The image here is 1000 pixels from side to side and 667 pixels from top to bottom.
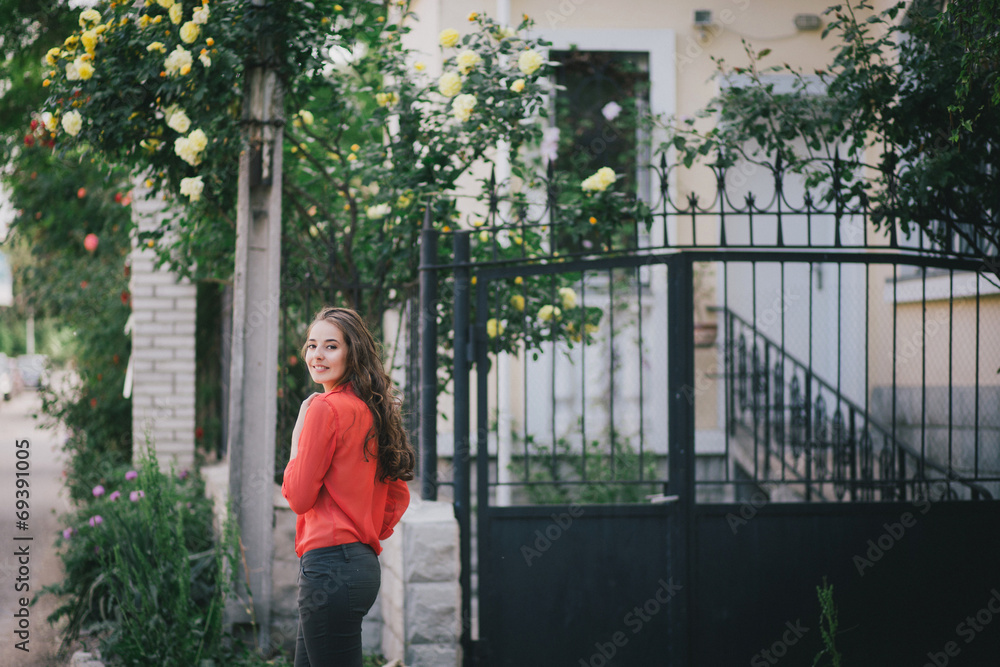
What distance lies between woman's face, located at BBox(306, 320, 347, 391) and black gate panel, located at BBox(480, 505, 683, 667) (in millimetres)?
1490

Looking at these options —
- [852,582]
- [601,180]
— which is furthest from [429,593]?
[601,180]

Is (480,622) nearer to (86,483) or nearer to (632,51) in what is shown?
(86,483)

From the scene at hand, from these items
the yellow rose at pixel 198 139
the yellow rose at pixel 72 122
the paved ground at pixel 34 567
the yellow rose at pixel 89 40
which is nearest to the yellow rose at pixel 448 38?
the yellow rose at pixel 198 139

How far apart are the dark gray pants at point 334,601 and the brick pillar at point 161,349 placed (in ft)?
11.9

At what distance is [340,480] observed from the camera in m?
2.61

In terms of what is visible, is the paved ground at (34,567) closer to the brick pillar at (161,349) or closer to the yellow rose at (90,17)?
the brick pillar at (161,349)

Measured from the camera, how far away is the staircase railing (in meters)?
4.41

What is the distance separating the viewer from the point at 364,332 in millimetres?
2785

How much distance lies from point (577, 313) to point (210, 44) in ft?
7.57

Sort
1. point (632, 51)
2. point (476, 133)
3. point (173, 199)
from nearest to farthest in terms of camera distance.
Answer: point (476, 133)
point (173, 199)
point (632, 51)

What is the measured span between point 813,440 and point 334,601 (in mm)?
4128

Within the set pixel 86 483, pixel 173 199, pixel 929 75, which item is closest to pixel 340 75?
pixel 173 199

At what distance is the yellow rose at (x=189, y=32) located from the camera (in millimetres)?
3745

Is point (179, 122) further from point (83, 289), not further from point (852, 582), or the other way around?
point (852, 582)
